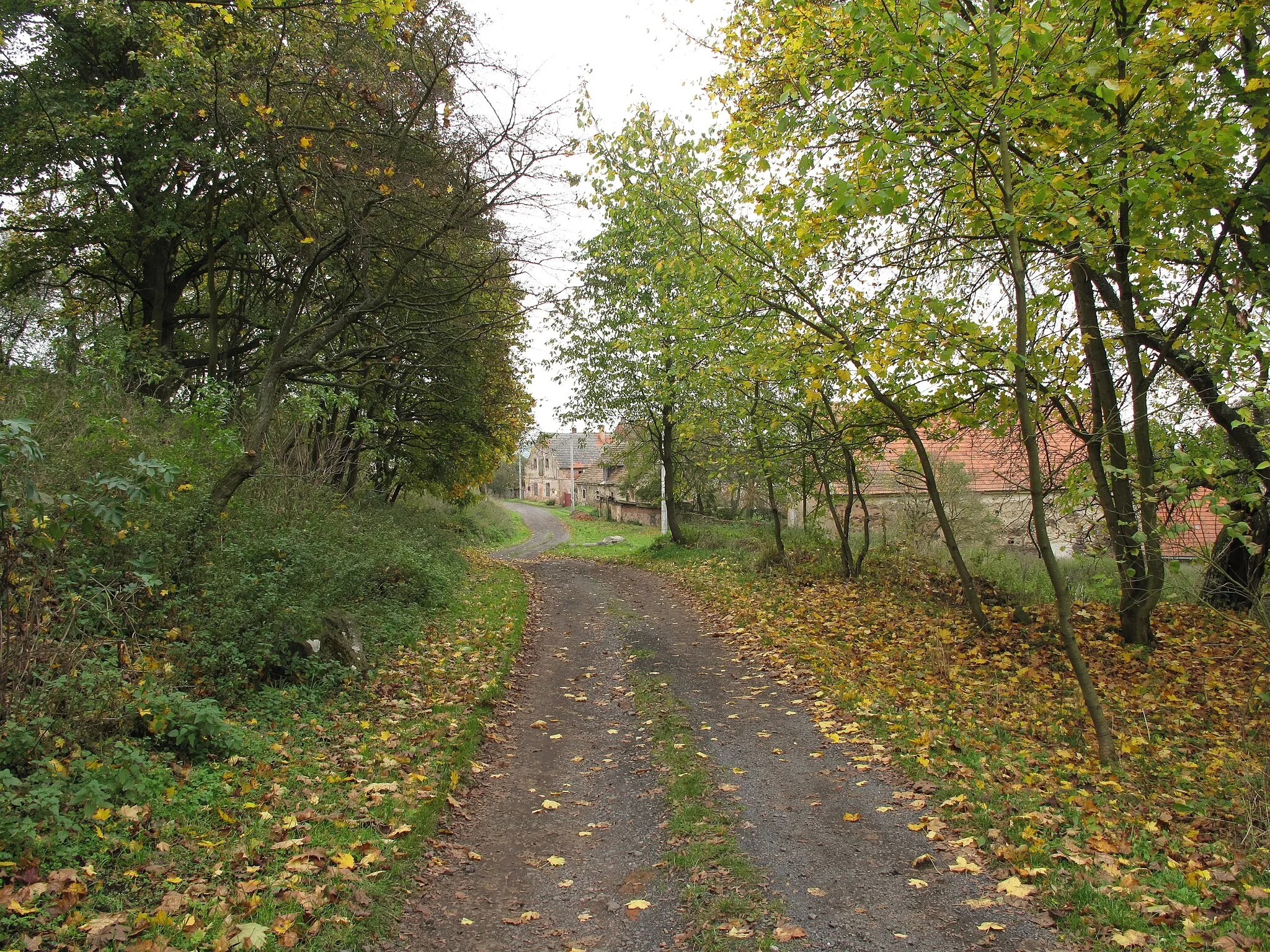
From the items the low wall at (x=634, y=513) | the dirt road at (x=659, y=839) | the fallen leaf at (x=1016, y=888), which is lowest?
the dirt road at (x=659, y=839)

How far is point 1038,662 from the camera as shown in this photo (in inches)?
350

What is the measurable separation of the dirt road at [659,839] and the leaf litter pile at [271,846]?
0.31m

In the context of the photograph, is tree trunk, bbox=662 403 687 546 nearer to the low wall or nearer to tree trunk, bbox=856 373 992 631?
the low wall

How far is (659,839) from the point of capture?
508 centimetres

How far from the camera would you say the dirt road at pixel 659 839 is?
400cm

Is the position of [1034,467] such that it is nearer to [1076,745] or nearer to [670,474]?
[1076,745]

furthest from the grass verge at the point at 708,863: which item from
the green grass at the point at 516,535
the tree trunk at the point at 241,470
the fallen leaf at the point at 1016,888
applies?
the green grass at the point at 516,535

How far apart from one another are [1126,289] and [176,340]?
1903 cm

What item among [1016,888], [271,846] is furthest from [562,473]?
[1016,888]

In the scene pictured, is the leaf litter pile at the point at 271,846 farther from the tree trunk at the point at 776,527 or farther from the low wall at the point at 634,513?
the low wall at the point at 634,513

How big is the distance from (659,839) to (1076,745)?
13.5 ft

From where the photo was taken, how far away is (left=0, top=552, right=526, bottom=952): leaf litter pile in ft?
11.6

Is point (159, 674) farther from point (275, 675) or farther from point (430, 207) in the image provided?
point (430, 207)

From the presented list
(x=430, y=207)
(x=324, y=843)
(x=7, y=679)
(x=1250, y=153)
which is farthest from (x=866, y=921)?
(x=430, y=207)
